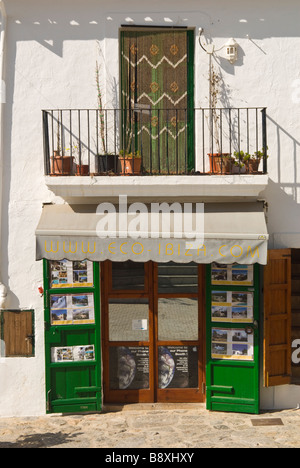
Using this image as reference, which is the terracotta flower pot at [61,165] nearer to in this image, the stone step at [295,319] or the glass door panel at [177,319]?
the glass door panel at [177,319]

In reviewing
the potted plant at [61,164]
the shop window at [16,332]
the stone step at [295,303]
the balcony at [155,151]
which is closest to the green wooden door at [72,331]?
the shop window at [16,332]

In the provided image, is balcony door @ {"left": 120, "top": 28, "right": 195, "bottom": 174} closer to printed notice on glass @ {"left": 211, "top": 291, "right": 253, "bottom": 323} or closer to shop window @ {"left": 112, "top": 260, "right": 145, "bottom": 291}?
shop window @ {"left": 112, "top": 260, "right": 145, "bottom": 291}

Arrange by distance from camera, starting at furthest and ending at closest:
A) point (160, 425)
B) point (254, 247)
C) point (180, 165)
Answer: point (180, 165), point (160, 425), point (254, 247)

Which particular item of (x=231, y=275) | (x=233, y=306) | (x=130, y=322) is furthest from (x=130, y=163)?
(x=233, y=306)

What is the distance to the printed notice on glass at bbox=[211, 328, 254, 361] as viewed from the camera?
10047 mm

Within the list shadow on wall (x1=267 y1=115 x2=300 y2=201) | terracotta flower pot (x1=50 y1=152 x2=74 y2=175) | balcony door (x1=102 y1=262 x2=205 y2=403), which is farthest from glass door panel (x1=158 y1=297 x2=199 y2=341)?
terracotta flower pot (x1=50 y1=152 x2=74 y2=175)

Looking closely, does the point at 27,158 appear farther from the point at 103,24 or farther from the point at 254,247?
the point at 254,247

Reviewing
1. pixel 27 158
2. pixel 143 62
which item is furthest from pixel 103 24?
pixel 27 158

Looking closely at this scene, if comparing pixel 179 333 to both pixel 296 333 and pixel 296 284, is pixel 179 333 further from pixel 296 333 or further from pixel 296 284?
pixel 296 284

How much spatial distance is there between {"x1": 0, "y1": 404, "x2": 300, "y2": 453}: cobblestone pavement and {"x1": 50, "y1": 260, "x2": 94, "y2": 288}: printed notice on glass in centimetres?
213

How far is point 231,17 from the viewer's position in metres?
9.92

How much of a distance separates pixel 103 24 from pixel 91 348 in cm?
517

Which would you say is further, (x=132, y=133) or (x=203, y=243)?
(x=132, y=133)

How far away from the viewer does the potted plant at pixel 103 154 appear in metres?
9.71
